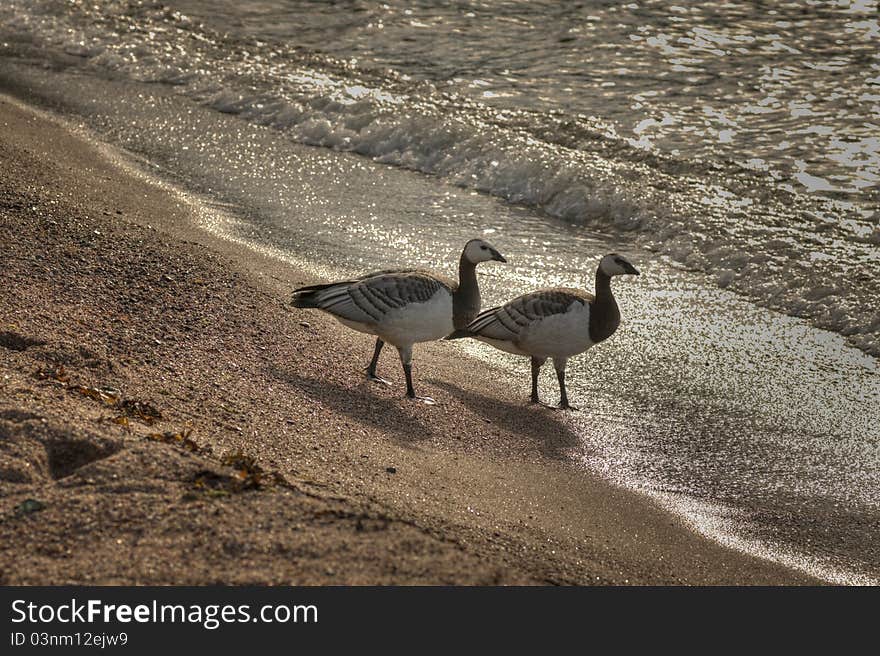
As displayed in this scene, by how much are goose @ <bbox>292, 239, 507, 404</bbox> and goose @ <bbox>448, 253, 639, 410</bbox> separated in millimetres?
213

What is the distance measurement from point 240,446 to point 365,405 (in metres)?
1.60

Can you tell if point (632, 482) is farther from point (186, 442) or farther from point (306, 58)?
point (306, 58)

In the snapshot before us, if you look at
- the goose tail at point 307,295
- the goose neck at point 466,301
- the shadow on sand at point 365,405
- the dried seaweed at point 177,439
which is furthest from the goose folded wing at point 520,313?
the dried seaweed at point 177,439

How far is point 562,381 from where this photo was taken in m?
8.66

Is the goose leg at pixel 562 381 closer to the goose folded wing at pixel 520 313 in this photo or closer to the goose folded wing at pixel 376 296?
the goose folded wing at pixel 520 313

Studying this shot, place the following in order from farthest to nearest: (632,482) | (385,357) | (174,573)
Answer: (385,357) < (632,482) < (174,573)

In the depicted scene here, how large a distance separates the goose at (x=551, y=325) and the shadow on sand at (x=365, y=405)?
982 mm

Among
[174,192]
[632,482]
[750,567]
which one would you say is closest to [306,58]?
[174,192]

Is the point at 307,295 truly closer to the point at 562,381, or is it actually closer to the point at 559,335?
the point at 559,335

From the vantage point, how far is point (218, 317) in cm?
844

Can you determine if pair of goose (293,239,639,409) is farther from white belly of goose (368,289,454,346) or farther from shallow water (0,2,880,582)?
shallow water (0,2,880,582)

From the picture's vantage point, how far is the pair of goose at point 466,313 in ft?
27.4

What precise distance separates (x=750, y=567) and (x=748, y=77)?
11.1 meters

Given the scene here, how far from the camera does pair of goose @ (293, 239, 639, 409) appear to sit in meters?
8.34
